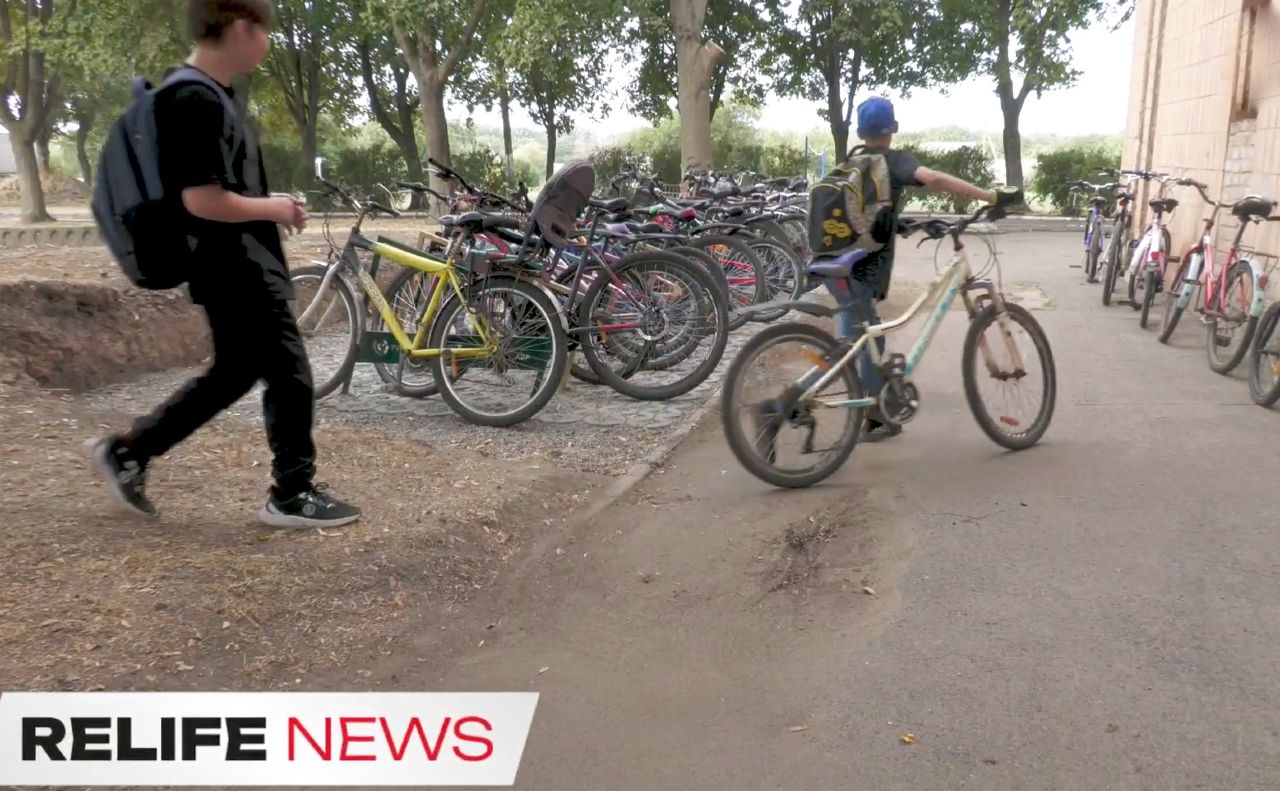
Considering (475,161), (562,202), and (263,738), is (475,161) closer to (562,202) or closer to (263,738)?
(562,202)

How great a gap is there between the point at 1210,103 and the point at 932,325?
7.18 meters

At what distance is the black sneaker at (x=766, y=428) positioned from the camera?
4789 millimetres

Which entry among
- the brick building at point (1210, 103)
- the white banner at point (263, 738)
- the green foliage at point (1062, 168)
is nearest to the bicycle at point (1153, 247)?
the brick building at point (1210, 103)

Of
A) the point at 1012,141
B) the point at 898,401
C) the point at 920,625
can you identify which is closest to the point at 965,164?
the point at 1012,141

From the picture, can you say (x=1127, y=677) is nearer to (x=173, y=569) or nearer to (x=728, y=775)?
(x=728, y=775)

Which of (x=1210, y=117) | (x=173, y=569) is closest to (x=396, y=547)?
(x=173, y=569)

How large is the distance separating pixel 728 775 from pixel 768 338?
2455mm

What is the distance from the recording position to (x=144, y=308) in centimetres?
763

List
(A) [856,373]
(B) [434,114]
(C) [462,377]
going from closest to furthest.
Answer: (A) [856,373] < (C) [462,377] < (B) [434,114]

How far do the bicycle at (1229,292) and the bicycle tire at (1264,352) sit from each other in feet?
1.02

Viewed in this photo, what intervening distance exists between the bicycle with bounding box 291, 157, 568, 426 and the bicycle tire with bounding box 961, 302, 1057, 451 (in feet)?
6.98

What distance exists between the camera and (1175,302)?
26.7 ft

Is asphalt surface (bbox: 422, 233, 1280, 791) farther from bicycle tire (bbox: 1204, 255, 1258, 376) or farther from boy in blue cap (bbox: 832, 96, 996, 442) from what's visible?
bicycle tire (bbox: 1204, 255, 1258, 376)

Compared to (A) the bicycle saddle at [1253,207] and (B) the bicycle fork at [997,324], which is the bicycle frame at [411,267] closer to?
(B) the bicycle fork at [997,324]
